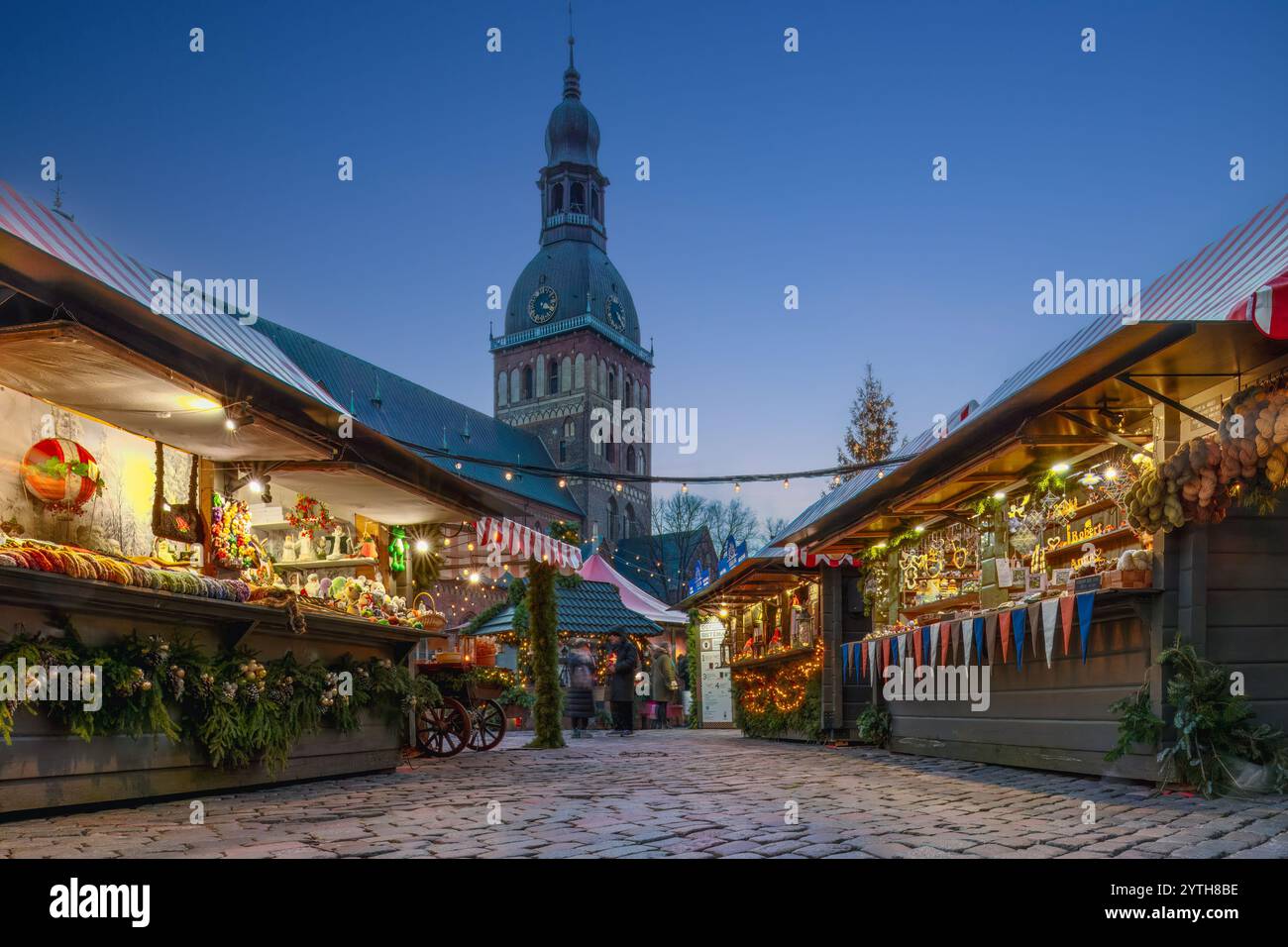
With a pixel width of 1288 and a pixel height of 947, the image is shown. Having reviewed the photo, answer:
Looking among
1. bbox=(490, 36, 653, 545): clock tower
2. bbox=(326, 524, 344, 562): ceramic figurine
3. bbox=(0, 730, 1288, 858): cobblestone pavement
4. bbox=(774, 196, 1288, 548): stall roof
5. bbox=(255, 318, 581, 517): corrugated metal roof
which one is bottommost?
bbox=(0, 730, 1288, 858): cobblestone pavement

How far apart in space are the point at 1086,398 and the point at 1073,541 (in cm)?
207

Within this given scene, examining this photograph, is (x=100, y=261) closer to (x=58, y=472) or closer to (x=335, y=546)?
(x=58, y=472)

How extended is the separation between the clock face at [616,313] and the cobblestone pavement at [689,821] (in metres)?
72.6

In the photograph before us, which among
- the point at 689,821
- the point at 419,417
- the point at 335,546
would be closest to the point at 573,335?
the point at 419,417

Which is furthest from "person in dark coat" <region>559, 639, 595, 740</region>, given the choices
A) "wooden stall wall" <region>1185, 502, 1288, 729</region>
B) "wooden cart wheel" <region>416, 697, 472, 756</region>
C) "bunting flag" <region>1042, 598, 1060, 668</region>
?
"wooden stall wall" <region>1185, 502, 1288, 729</region>

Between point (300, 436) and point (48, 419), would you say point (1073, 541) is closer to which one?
point (300, 436)

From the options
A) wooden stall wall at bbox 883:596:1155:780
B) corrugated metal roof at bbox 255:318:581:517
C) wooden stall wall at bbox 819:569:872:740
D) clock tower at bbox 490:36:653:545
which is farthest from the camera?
clock tower at bbox 490:36:653:545

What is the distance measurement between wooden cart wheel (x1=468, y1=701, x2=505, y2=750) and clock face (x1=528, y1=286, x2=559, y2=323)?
212 ft

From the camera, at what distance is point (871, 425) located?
86.5ft

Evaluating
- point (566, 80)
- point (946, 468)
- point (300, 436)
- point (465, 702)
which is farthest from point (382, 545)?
point (566, 80)

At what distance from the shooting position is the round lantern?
28.5ft

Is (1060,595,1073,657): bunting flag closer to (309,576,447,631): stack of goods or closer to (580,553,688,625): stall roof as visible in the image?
(309,576,447,631): stack of goods

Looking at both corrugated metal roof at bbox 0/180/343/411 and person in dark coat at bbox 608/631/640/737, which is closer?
corrugated metal roof at bbox 0/180/343/411

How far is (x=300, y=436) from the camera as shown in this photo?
9.91 meters
